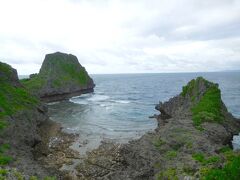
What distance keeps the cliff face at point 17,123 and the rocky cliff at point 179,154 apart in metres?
6.44

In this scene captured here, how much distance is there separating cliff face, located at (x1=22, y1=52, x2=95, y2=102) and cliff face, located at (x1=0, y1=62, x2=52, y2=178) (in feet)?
116

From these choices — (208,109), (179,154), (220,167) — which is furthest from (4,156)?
(208,109)

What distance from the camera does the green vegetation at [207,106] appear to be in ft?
119

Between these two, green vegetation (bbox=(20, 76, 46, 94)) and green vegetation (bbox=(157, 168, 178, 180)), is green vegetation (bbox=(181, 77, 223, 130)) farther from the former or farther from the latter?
green vegetation (bbox=(20, 76, 46, 94))

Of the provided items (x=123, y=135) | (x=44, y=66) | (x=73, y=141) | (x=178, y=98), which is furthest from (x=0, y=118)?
(x=44, y=66)

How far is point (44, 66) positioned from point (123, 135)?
78423 millimetres

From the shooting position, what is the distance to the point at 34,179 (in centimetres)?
2342

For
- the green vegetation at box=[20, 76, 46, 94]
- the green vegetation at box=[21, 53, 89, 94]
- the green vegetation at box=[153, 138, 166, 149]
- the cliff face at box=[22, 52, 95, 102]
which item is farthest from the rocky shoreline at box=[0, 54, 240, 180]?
the green vegetation at box=[21, 53, 89, 94]

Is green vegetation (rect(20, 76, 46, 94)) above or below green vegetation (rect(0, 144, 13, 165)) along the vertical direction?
above

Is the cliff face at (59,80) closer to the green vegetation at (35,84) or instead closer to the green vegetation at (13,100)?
the green vegetation at (35,84)

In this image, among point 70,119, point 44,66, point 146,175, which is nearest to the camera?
point 146,175

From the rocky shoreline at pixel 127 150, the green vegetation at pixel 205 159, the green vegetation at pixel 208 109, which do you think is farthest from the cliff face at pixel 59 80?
the green vegetation at pixel 205 159

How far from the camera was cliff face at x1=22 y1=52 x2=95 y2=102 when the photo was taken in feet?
309

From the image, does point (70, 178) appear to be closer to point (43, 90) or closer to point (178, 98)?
point (178, 98)
